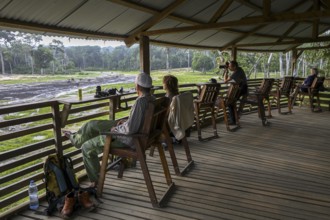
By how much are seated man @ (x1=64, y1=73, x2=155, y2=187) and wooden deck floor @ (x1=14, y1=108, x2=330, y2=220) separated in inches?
13.3

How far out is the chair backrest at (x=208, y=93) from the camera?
4900 mm

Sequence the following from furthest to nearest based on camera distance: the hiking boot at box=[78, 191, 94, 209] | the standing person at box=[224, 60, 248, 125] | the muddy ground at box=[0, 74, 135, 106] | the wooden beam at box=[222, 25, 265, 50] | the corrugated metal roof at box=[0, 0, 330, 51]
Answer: the muddy ground at box=[0, 74, 135, 106] < the wooden beam at box=[222, 25, 265, 50] < the standing person at box=[224, 60, 248, 125] < the corrugated metal roof at box=[0, 0, 330, 51] < the hiking boot at box=[78, 191, 94, 209]

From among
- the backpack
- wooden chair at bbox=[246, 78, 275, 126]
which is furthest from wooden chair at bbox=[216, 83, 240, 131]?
the backpack

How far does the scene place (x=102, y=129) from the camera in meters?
3.05

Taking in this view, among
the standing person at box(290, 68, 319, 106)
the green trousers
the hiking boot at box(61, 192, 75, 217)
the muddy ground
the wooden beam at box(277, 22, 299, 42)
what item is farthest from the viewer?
the muddy ground

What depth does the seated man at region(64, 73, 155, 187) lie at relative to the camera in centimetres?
262

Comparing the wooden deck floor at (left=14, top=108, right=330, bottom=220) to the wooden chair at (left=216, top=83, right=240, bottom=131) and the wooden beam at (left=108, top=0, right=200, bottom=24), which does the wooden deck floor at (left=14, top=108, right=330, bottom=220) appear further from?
the wooden beam at (left=108, top=0, right=200, bottom=24)

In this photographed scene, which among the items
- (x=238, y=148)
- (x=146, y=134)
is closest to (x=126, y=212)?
(x=146, y=134)

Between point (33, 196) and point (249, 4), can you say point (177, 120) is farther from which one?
point (249, 4)

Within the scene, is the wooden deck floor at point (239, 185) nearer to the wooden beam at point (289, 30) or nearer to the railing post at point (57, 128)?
the railing post at point (57, 128)

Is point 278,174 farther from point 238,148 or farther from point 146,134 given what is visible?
point 146,134

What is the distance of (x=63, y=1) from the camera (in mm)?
3648

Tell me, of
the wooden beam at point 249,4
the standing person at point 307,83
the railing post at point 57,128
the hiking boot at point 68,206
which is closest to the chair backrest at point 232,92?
the wooden beam at point 249,4

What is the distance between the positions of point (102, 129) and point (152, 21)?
9.13ft
